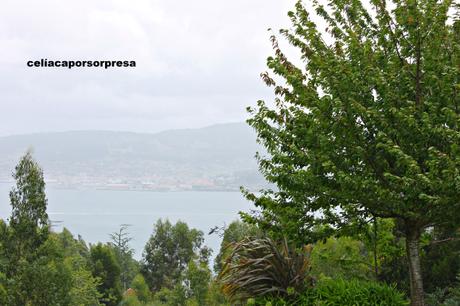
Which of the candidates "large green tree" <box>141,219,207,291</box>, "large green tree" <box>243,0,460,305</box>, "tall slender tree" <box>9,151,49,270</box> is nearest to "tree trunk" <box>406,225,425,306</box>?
"large green tree" <box>243,0,460,305</box>

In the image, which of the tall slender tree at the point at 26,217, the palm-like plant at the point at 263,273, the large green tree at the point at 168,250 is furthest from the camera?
the large green tree at the point at 168,250

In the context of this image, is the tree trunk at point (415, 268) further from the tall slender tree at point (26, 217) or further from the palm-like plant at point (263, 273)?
the tall slender tree at point (26, 217)

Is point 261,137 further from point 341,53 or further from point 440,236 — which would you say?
point 440,236

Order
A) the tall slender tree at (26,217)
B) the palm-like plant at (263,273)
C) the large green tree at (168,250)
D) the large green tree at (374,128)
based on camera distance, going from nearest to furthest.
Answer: the large green tree at (374,128)
the palm-like plant at (263,273)
the tall slender tree at (26,217)
the large green tree at (168,250)

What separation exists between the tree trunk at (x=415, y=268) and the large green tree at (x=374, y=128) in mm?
14

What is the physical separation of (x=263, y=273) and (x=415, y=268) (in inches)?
83.2

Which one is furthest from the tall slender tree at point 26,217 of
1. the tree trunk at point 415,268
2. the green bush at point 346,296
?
the tree trunk at point 415,268

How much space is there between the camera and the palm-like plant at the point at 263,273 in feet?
24.5

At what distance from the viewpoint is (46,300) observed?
17484 millimetres

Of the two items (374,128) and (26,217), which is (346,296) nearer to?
(374,128)

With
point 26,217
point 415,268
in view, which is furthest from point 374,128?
point 26,217

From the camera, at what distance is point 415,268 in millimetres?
7477

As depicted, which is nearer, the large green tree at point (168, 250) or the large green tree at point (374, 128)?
the large green tree at point (374, 128)

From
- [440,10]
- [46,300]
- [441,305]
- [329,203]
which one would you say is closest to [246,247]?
[329,203]
